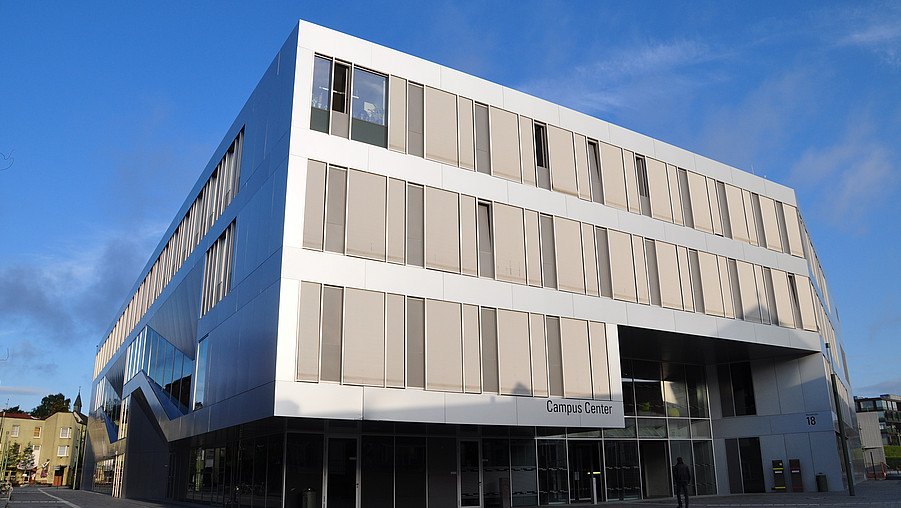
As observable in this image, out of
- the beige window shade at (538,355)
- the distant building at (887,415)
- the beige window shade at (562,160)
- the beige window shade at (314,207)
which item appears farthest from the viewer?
the distant building at (887,415)

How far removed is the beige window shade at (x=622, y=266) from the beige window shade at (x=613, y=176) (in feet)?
4.49

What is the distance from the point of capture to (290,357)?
62.7 feet

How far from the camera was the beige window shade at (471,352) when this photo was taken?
22078mm

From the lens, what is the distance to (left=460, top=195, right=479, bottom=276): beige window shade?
23.1 meters

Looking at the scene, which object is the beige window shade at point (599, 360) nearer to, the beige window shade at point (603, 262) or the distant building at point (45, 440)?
the beige window shade at point (603, 262)

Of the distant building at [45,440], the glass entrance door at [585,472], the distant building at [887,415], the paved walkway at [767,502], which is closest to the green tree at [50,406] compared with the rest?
the distant building at [45,440]

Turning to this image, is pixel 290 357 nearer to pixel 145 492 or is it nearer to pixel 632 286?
pixel 632 286

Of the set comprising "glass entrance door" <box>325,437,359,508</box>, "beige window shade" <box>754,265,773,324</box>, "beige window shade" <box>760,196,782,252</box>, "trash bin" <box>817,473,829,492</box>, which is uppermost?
"beige window shade" <box>760,196,782,252</box>

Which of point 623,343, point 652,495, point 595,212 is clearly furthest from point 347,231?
point 652,495

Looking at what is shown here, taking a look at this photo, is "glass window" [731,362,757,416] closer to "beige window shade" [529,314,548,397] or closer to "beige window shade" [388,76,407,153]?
"beige window shade" [529,314,548,397]

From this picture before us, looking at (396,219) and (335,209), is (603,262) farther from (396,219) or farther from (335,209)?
(335,209)

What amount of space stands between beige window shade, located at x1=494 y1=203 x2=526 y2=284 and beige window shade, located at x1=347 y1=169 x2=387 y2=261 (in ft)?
14.5

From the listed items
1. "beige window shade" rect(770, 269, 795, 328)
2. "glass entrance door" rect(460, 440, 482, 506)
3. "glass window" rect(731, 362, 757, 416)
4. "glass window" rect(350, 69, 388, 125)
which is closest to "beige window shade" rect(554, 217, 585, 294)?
"glass entrance door" rect(460, 440, 482, 506)

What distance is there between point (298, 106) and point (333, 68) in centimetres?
194
